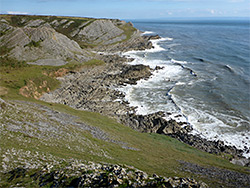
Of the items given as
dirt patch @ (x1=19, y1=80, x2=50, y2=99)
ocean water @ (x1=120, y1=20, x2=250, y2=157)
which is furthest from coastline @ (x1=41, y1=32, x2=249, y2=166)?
ocean water @ (x1=120, y1=20, x2=250, y2=157)

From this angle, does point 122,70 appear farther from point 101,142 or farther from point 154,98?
point 101,142

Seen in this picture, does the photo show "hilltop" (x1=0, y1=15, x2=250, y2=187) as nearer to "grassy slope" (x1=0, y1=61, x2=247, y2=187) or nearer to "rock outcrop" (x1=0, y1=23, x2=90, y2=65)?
"grassy slope" (x1=0, y1=61, x2=247, y2=187)

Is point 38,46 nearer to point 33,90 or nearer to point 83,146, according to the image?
point 33,90

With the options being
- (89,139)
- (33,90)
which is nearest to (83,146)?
(89,139)

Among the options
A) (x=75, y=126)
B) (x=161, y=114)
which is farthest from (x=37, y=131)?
(x=161, y=114)

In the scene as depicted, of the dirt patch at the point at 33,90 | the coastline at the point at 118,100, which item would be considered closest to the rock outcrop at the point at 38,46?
the coastline at the point at 118,100

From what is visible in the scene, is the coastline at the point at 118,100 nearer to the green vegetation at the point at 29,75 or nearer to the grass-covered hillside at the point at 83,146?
the green vegetation at the point at 29,75
